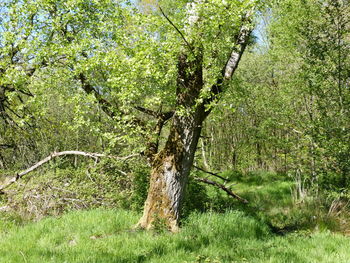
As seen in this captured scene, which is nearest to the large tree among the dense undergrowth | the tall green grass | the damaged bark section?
the damaged bark section

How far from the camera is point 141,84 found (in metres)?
5.60

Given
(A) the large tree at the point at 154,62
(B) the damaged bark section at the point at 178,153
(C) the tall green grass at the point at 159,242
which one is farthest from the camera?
(B) the damaged bark section at the point at 178,153

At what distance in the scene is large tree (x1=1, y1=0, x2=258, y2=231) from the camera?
517 centimetres

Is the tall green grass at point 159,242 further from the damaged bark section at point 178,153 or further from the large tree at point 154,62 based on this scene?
the large tree at point 154,62

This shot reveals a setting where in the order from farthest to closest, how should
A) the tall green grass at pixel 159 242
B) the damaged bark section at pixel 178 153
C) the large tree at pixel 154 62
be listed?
the damaged bark section at pixel 178 153, the large tree at pixel 154 62, the tall green grass at pixel 159 242

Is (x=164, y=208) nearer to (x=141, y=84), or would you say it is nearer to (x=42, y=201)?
(x=141, y=84)

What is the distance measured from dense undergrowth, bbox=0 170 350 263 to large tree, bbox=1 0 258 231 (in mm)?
761

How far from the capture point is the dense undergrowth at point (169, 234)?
4.54m

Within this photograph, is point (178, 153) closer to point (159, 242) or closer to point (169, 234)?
point (169, 234)

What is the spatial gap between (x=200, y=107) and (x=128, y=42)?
186 cm

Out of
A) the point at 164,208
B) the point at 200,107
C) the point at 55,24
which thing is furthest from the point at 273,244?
the point at 55,24

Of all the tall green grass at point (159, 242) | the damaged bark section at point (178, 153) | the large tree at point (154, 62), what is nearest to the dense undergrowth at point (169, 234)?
Result: the tall green grass at point (159, 242)

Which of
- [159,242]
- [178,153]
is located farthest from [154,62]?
[159,242]

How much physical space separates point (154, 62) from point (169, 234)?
2.89 metres
